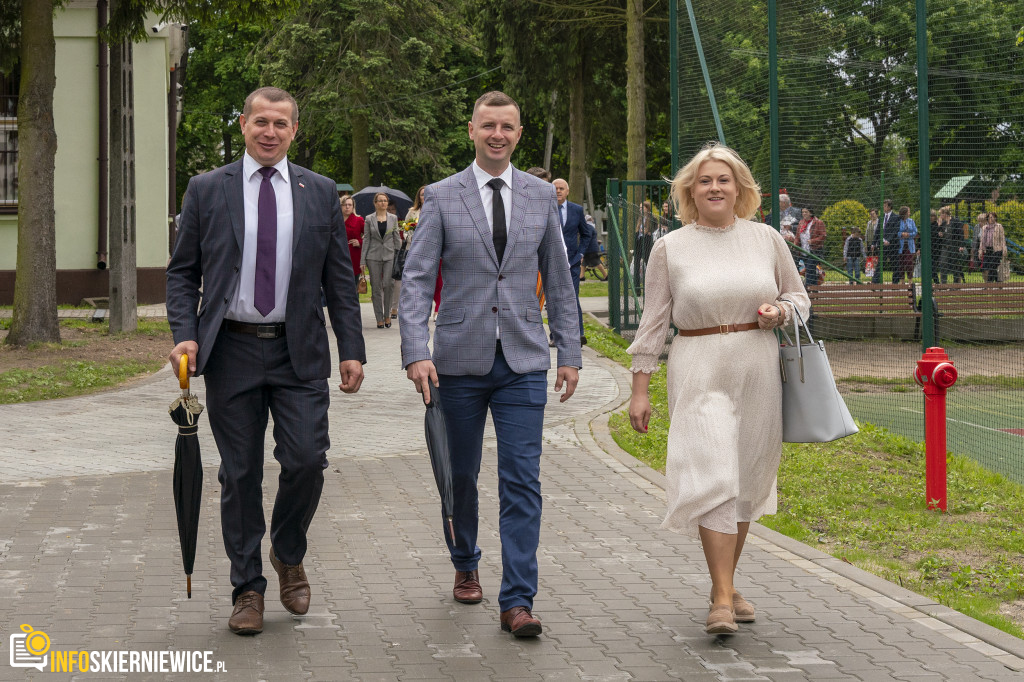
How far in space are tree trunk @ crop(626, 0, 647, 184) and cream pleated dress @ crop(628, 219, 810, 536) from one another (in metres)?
19.5

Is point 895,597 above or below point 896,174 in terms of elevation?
below

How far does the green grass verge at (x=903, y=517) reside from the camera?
5.91 m

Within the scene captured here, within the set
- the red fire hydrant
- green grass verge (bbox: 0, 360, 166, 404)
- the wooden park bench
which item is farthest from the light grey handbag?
green grass verge (bbox: 0, 360, 166, 404)

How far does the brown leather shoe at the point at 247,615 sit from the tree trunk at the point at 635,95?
1997 cm

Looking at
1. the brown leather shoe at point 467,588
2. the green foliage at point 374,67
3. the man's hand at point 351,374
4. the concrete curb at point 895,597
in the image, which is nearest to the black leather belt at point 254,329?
the man's hand at point 351,374

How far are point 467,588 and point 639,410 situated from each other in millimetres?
1034

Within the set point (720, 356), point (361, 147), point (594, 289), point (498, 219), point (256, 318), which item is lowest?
point (594, 289)

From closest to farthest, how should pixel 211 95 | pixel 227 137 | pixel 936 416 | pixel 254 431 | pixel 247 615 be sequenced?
pixel 247 615 → pixel 254 431 → pixel 936 416 → pixel 211 95 → pixel 227 137

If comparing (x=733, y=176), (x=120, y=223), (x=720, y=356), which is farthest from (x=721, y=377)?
(x=120, y=223)

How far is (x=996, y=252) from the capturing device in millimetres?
11500

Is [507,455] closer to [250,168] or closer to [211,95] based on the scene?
[250,168]

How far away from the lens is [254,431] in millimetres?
5047

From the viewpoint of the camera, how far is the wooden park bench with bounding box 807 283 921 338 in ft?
36.9

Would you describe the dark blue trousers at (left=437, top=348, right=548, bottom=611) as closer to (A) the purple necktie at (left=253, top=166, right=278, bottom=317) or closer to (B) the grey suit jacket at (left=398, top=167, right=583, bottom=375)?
(B) the grey suit jacket at (left=398, top=167, right=583, bottom=375)
